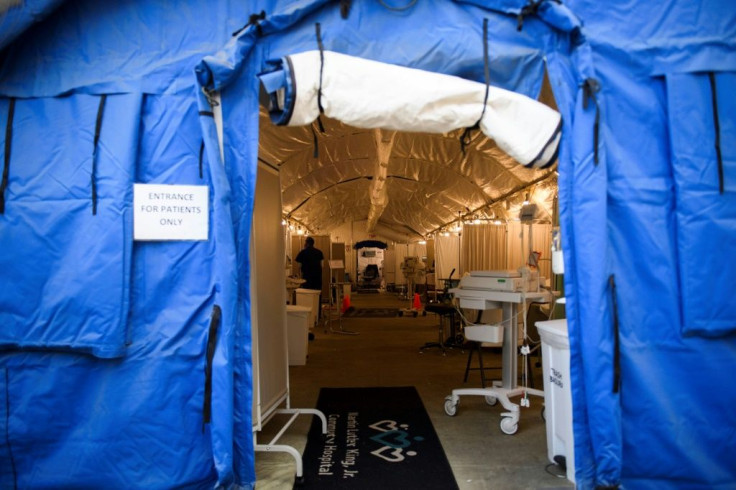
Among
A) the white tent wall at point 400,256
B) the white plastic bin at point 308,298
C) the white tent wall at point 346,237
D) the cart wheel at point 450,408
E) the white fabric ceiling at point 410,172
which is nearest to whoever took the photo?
the cart wheel at point 450,408

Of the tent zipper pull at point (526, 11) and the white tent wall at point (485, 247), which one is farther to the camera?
the white tent wall at point (485, 247)

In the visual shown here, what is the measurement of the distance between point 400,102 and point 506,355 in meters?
2.73

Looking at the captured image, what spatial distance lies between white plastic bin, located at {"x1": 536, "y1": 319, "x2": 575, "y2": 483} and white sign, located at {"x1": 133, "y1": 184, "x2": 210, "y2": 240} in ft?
7.09

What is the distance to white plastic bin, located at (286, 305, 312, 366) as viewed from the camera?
Result: 5645 millimetres

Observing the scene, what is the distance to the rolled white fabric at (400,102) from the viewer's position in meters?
2.29

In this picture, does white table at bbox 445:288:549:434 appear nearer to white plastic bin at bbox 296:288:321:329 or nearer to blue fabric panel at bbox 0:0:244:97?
blue fabric panel at bbox 0:0:244:97

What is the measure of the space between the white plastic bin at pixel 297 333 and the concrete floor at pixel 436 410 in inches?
5.7

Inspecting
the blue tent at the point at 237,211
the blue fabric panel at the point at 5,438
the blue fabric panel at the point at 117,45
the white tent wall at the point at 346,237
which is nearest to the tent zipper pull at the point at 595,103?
the blue tent at the point at 237,211

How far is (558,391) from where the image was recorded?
275cm

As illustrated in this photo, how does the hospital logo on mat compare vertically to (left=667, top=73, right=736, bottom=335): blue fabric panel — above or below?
below

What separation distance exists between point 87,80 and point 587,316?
3.06m

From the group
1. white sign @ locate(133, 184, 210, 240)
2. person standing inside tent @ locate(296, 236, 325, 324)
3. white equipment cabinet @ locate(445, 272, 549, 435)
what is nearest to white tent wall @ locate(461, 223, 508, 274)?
person standing inside tent @ locate(296, 236, 325, 324)

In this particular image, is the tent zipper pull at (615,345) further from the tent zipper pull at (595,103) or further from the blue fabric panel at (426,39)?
the blue fabric panel at (426,39)

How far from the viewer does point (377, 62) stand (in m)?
2.37
